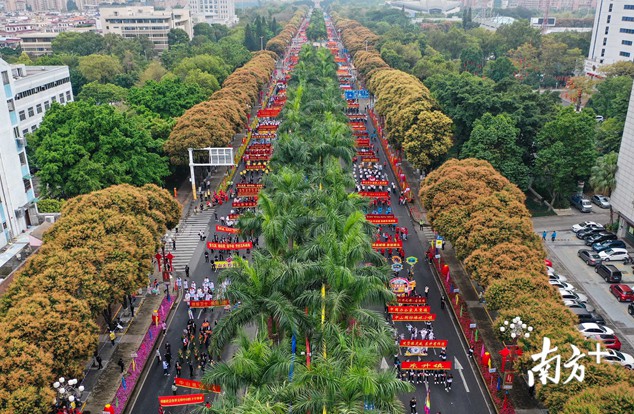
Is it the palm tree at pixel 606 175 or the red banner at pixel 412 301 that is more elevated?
the palm tree at pixel 606 175

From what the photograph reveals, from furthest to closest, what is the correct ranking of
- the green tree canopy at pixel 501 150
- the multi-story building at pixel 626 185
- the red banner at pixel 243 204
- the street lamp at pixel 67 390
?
1. the red banner at pixel 243 204
2. the green tree canopy at pixel 501 150
3. the multi-story building at pixel 626 185
4. the street lamp at pixel 67 390

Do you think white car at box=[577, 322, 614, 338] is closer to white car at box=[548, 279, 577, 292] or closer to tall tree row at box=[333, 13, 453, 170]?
white car at box=[548, 279, 577, 292]

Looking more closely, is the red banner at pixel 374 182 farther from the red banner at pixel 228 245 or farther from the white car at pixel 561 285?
the white car at pixel 561 285

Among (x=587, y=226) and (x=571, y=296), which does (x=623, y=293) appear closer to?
(x=571, y=296)

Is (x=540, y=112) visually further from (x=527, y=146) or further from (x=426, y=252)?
(x=426, y=252)

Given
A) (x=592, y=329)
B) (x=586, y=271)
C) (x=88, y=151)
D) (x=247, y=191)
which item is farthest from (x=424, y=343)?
(x=88, y=151)

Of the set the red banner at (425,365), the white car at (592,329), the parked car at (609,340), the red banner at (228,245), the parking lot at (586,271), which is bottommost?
the parking lot at (586,271)

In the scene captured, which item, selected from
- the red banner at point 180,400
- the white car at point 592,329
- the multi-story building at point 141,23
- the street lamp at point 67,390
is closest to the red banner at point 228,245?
the street lamp at point 67,390

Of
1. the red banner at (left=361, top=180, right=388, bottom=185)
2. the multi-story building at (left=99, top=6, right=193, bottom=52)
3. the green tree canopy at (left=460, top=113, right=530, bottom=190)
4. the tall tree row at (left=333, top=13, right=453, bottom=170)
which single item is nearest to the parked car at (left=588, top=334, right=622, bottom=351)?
the green tree canopy at (left=460, top=113, right=530, bottom=190)
